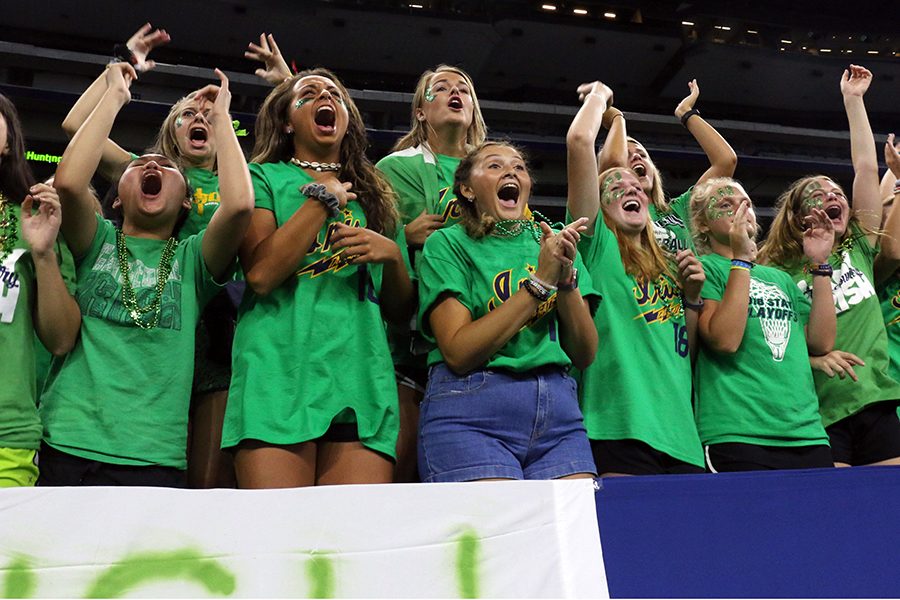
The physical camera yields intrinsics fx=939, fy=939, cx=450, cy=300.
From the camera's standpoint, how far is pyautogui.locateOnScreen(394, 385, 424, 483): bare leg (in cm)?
215

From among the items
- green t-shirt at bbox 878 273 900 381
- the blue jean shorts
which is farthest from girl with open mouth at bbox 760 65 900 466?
the blue jean shorts

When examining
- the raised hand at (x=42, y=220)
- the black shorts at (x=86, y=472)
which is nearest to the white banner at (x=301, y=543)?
the black shorts at (x=86, y=472)

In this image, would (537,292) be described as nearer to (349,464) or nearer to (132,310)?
(349,464)

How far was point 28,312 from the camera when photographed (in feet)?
6.74

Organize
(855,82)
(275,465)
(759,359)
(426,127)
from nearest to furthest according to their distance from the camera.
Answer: (275,465), (759,359), (426,127), (855,82)

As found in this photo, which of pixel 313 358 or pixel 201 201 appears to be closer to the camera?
pixel 313 358

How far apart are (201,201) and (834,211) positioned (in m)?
1.98

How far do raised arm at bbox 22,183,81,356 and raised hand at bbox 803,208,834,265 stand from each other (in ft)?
6.57

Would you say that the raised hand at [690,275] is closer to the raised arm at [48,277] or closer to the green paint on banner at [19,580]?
the raised arm at [48,277]

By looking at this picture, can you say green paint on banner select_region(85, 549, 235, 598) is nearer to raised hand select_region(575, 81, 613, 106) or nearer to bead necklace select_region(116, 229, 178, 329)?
bead necklace select_region(116, 229, 178, 329)

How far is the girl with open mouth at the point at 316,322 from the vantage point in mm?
1915

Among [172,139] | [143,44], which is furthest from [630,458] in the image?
[172,139]

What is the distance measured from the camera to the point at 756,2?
14648 mm

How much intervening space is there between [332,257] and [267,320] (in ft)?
0.67
